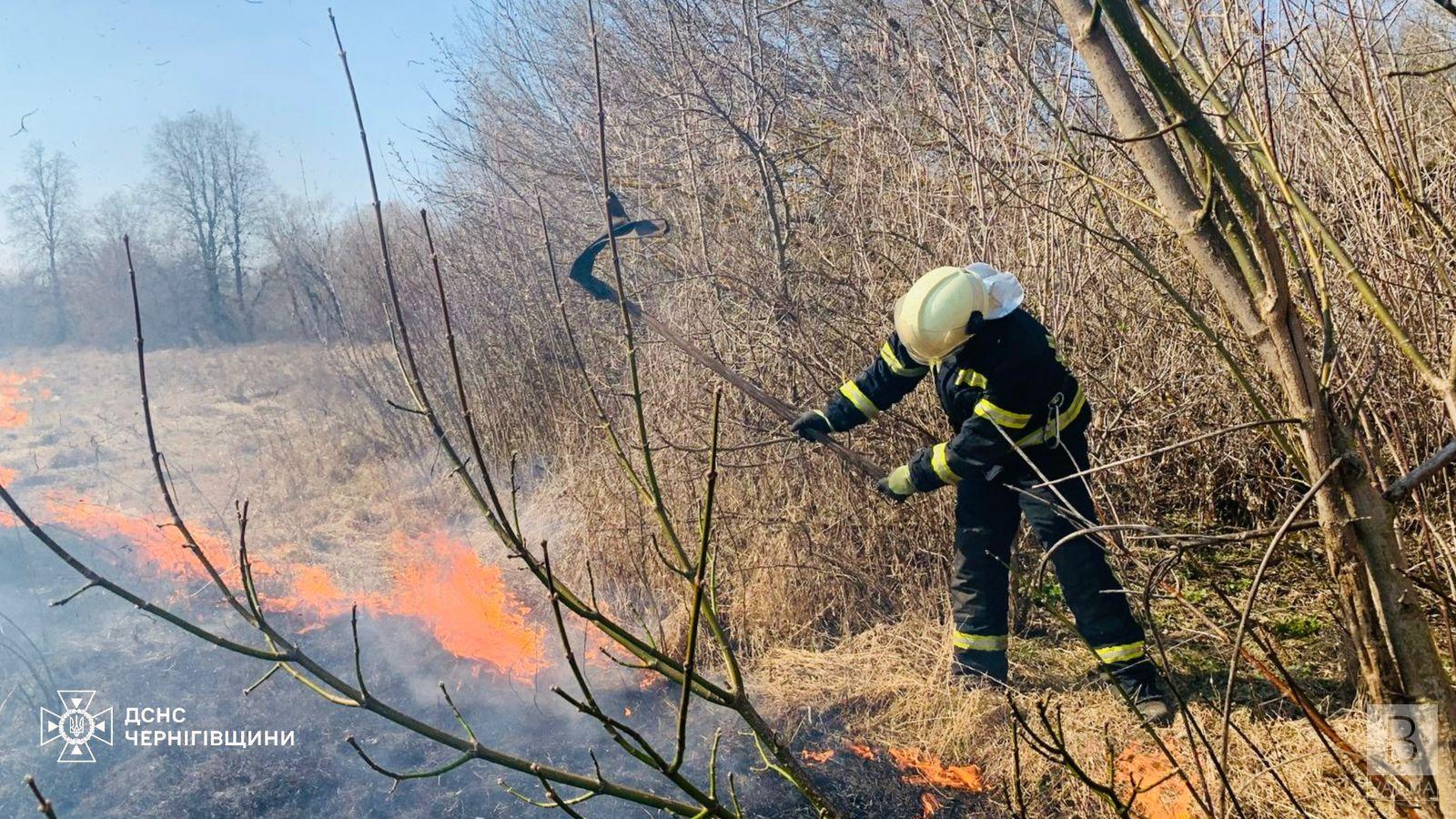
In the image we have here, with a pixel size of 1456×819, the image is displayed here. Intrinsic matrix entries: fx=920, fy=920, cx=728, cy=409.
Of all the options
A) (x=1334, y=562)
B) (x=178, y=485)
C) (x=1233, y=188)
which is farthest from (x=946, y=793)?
(x=178, y=485)

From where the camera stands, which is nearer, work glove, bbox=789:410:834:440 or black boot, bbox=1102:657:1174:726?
black boot, bbox=1102:657:1174:726

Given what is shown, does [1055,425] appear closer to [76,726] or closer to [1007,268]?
[1007,268]

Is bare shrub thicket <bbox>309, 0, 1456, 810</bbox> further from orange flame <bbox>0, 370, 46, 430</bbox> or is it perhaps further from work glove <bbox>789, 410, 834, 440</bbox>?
orange flame <bbox>0, 370, 46, 430</bbox>

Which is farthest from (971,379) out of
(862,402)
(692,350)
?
(692,350)

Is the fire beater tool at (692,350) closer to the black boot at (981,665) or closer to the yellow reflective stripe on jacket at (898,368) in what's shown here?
the yellow reflective stripe on jacket at (898,368)

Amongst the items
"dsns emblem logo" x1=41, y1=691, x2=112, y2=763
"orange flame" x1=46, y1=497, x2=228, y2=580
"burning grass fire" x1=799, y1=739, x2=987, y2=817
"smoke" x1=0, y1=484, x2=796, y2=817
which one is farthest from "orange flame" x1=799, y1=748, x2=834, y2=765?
"orange flame" x1=46, y1=497, x2=228, y2=580

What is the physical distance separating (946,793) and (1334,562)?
2821mm

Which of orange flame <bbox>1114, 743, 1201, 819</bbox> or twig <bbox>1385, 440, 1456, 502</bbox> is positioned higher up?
twig <bbox>1385, 440, 1456, 502</bbox>

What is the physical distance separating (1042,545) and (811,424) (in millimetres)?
1296

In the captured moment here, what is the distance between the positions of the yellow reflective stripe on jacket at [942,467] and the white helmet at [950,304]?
427mm

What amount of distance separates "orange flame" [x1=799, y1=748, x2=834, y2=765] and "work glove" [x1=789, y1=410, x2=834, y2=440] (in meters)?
1.52

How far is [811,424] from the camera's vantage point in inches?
185

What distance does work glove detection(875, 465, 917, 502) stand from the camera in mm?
4465

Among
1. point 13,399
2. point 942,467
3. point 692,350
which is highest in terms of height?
point 13,399
